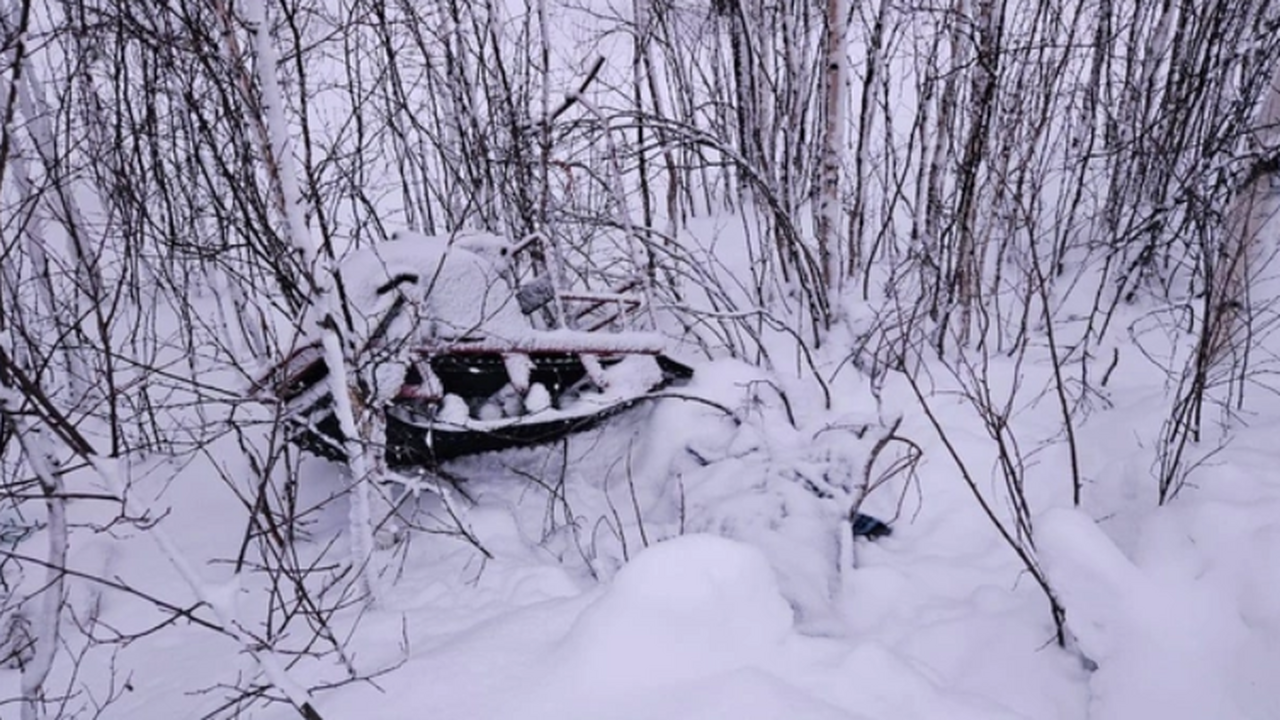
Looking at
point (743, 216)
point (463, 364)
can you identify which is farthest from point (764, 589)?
point (743, 216)

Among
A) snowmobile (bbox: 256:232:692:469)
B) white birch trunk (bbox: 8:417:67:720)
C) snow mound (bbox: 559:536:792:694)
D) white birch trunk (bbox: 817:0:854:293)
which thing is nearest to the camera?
white birch trunk (bbox: 8:417:67:720)

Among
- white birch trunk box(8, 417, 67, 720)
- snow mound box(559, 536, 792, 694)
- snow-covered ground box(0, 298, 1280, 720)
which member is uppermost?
white birch trunk box(8, 417, 67, 720)

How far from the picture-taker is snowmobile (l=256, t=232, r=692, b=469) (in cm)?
400

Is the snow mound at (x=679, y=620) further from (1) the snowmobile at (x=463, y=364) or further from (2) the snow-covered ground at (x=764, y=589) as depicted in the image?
(1) the snowmobile at (x=463, y=364)

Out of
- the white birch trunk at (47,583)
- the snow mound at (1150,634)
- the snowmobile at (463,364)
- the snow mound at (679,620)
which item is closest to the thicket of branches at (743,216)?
the white birch trunk at (47,583)

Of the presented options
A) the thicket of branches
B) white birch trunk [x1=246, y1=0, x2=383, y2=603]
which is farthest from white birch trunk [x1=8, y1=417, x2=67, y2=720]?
white birch trunk [x1=246, y1=0, x2=383, y2=603]

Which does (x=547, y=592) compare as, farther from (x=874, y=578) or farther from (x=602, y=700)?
(x=874, y=578)

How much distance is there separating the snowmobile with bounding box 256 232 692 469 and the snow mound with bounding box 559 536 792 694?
62.2 inches

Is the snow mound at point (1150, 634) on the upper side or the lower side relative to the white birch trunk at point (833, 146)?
lower

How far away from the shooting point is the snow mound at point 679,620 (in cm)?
246

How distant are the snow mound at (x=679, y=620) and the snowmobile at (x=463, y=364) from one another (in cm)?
158

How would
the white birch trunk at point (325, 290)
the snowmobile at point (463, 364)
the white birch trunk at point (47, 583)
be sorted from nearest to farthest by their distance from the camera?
the white birch trunk at point (47, 583) → the white birch trunk at point (325, 290) → the snowmobile at point (463, 364)

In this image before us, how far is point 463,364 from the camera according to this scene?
4.40 meters

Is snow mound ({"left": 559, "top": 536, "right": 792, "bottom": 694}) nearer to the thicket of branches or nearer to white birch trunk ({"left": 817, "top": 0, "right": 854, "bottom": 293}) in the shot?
the thicket of branches
